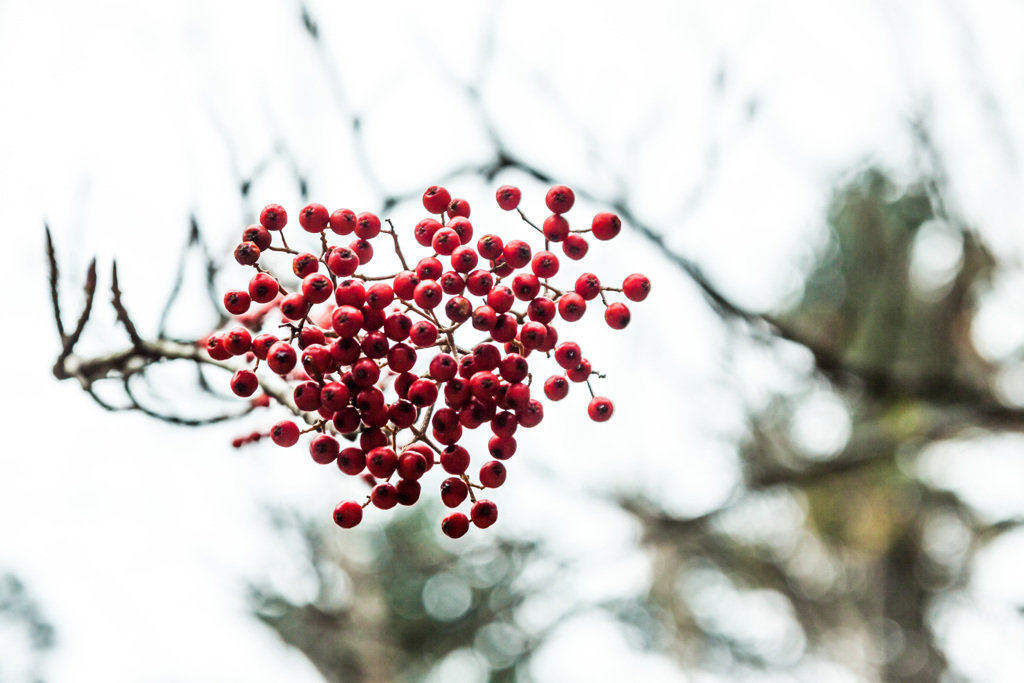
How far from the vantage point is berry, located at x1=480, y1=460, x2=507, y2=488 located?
1725 millimetres

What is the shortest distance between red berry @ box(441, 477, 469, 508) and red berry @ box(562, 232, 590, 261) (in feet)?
2.48

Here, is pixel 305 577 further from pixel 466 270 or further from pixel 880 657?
pixel 880 657

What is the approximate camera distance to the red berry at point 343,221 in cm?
170

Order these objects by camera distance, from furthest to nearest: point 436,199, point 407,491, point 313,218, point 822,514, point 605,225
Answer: point 822,514 < point 605,225 < point 436,199 < point 313,218 < point 407,491

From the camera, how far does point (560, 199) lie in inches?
71.5

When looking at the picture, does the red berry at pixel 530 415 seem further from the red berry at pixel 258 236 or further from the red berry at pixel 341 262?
the red berry at pixel 258 236

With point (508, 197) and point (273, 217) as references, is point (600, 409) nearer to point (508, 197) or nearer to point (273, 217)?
point (508, 197)

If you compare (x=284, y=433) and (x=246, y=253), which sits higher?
(x=246, y=253)

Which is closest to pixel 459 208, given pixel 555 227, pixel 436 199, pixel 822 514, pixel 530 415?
pixel 436 199

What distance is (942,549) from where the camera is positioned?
11.9 meters

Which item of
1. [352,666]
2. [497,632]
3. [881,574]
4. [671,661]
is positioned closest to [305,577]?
[352,666]

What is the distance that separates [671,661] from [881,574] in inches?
180

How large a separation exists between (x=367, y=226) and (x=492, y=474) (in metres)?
0.77

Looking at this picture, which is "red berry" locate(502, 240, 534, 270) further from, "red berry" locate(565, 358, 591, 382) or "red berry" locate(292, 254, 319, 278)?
"red berry" locate(292, 254, 319, 278)
